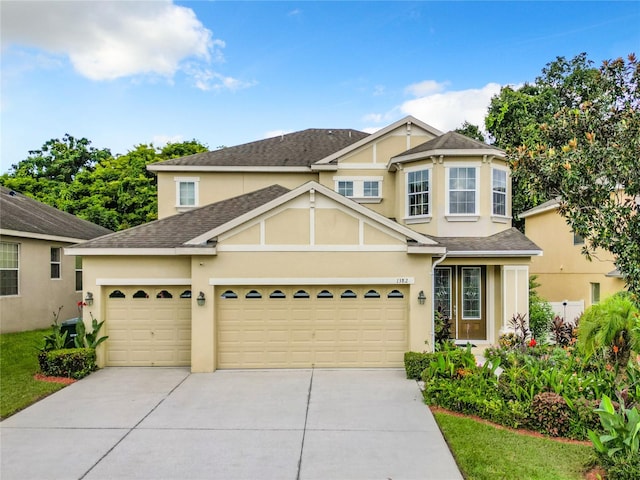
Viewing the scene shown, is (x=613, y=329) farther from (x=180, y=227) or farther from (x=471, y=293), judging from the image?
(x=180, y=227)

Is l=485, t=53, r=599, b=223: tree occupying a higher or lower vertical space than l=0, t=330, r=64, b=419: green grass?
higher

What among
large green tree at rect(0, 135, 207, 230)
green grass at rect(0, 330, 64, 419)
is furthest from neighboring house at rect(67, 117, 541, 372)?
large green tree at rect(0, 135, 207, 230)

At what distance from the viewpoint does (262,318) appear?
1134 centimetres

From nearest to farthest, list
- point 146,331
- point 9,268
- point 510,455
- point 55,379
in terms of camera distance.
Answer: point 510,455, point 55,379, point 146,331, point 9,268

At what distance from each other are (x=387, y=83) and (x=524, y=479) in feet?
58.8

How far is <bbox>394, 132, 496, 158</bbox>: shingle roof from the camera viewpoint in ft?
46.5

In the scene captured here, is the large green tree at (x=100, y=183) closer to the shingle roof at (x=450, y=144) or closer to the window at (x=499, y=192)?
the shingle roof at (x=450, y=144)

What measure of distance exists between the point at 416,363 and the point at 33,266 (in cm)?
1553

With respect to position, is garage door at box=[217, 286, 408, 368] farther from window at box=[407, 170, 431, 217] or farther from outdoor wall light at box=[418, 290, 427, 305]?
window at box=[407, 170, 431, 217]

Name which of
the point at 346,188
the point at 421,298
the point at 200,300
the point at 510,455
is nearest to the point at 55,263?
the point at 200,300

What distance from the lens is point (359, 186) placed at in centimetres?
1666

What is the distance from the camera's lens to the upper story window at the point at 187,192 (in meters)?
17.5

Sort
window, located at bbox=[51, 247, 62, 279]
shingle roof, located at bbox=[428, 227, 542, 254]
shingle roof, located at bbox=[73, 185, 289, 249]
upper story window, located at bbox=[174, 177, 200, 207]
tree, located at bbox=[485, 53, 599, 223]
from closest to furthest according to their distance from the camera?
shingle roof, located at bbox=[73, 185, 289, 249]
shingle roof, located at bbox=[428, 227, 542, 254]
upper story window, located at bbox=[174, 177, 200, 207]
window, located at bbox=[51, 247, 62, 279]
tree, located at bbox=[485, 53, 599, 223]

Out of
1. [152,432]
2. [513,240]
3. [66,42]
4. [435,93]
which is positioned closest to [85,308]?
[152,432]
